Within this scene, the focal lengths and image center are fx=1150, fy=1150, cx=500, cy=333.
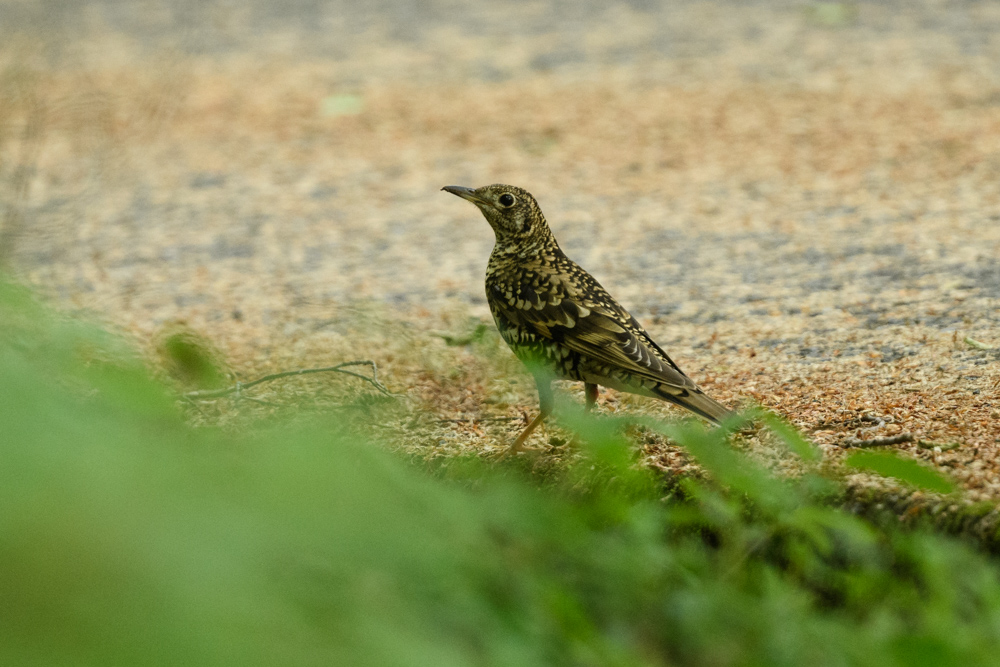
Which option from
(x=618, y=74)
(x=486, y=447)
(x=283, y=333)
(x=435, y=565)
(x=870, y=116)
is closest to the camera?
(x=435, y=565)

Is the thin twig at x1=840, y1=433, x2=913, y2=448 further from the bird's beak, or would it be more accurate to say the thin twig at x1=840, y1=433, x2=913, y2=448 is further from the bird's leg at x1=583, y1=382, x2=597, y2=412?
the bird's beak

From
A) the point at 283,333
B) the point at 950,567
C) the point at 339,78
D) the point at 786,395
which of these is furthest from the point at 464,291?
the point at 339,78

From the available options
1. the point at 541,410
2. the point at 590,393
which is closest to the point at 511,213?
the point at 590,393

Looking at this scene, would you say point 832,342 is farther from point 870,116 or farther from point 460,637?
point 870,116

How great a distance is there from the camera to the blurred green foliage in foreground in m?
0.90

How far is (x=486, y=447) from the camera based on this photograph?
3791mm

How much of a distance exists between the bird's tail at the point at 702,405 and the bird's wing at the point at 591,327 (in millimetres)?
29

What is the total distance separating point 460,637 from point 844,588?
125 cm

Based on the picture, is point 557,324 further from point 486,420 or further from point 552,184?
point 552,184

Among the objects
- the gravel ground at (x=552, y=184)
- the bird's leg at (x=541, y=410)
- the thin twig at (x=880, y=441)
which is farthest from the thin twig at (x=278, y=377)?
the thin twig at (x=880, y=441)

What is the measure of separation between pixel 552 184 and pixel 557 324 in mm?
A: 3830

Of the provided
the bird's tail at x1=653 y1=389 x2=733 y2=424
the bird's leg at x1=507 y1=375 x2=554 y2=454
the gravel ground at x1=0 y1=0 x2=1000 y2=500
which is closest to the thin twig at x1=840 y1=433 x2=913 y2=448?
the gravel ground at x1=0 y1=0 x2=1000 y2=500

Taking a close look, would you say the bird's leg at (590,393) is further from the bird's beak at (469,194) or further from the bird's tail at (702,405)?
the bird's beak at (469,194)

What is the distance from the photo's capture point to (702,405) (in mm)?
3523
